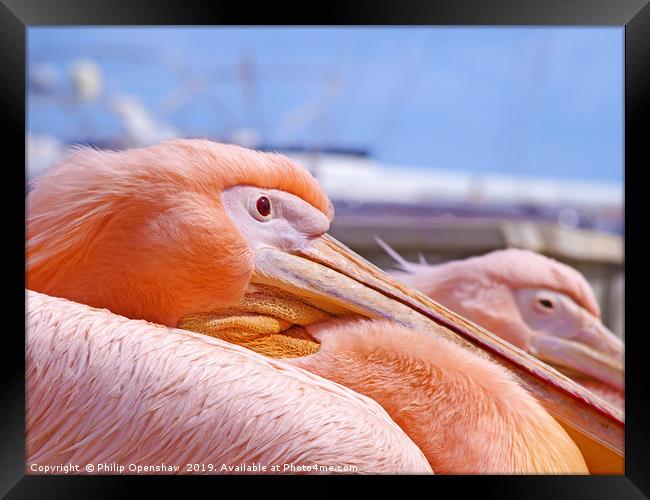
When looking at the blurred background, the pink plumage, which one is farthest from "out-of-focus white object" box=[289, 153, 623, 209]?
the pink plumage

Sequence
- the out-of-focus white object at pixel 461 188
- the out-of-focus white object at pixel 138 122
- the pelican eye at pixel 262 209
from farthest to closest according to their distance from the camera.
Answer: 1. the out-of-focus white object at pixel 461 188
2. the out-of-focus white object at pixel 138 122
3. the pelican eye at pixel 262 209

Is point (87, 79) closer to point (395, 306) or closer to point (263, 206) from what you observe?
point (263, 206)

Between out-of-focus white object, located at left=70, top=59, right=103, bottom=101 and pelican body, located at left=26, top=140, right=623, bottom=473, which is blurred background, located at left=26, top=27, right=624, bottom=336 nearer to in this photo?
out-of-focus white object, located at left=70, top=59, right=103, bottom=101

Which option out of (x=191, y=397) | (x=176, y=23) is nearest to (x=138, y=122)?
(x=176, y=23)

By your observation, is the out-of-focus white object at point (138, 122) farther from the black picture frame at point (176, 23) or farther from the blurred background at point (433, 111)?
the black picture frame at point (176, 23)

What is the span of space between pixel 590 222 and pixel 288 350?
1.07 m

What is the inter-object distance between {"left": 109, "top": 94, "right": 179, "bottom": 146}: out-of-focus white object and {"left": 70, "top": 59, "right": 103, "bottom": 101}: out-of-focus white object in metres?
0.06

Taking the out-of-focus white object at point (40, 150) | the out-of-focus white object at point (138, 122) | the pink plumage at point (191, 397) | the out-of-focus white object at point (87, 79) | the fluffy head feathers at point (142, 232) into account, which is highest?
the out-of-focus white object at point (87, 79)

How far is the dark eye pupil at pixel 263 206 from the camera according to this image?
1817 millimetres

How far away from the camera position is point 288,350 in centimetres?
190

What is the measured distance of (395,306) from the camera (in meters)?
1.85

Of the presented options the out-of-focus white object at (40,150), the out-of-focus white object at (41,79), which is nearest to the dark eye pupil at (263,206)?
the out-of-focus white object at (40,150)

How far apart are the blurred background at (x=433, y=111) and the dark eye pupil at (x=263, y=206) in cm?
31

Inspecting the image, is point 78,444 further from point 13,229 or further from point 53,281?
point 13,229
